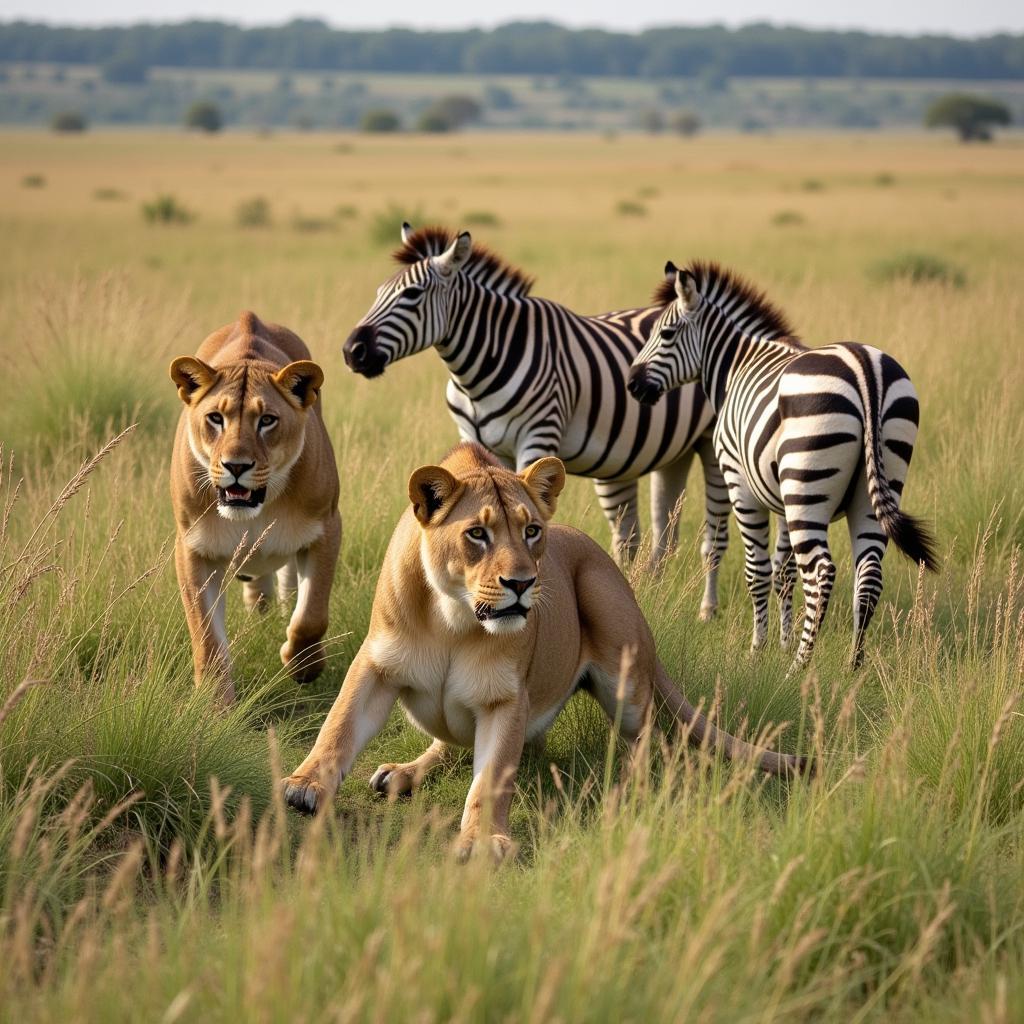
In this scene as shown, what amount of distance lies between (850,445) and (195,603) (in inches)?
105

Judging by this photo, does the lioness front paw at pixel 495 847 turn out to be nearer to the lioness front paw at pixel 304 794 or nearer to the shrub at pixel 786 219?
the lioness front paw at pixel 304 794

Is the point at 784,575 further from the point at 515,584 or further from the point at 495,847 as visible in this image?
the point at 495,847

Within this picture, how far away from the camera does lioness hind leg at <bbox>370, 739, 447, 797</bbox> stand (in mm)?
4871

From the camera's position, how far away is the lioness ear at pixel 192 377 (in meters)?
5.12

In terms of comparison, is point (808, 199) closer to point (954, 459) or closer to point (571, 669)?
point (954, 459)

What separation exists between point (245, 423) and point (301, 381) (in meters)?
0.35

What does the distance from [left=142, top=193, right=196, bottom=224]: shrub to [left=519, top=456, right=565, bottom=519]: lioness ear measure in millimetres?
25628

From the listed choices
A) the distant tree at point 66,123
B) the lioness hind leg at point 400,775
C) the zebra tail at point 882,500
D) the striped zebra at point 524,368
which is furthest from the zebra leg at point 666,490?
the distant tree at point 66,123

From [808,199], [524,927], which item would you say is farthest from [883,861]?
[808,199]

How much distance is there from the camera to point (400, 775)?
489cm

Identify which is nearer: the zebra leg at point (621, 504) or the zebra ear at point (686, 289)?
the zebra ear at point (686, 289)

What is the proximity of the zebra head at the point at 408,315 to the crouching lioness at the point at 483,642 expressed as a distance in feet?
7.44

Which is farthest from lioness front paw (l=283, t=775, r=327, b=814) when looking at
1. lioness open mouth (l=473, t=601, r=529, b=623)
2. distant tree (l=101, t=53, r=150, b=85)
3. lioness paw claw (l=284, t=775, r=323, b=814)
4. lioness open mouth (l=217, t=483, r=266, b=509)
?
distant tree (l=101, t=53, r=150, b=85)

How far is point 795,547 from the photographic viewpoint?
5.86m
